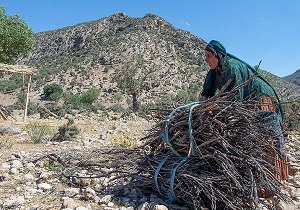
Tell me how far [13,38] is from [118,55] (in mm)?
27295

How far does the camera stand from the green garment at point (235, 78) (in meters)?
3.23

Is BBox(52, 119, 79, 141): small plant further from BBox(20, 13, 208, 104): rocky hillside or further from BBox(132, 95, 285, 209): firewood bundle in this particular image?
BBox(20, 13, 208, 104): rocky hillside

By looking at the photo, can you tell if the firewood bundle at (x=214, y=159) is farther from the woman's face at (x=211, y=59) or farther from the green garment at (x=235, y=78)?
the woman's face at (x=211, y=59)

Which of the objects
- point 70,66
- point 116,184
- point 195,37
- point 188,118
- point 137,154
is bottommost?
point 116,184

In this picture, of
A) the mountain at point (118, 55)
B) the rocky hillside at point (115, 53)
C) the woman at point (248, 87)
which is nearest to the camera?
the woman at point (248, 87)

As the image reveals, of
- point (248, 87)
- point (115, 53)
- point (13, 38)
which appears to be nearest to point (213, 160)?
point (248, 87)

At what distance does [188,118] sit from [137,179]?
775mm

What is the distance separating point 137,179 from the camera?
120 inches

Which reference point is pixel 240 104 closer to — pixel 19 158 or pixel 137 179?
pixel 137 179

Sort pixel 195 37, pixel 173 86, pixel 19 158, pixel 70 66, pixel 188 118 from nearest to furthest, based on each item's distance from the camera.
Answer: pixel 188 118 < pixel 19 158 < pixel 173 86 < pixel 70 66 < pixel 195 37

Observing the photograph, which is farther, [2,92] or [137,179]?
[2,92]

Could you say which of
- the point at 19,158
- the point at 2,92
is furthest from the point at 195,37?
the point at 19,158

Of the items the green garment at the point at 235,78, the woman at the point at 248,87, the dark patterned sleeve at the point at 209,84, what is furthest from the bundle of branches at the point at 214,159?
the dark patterned sleeve at the point at 209,84

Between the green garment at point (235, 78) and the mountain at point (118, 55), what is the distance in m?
26.2
